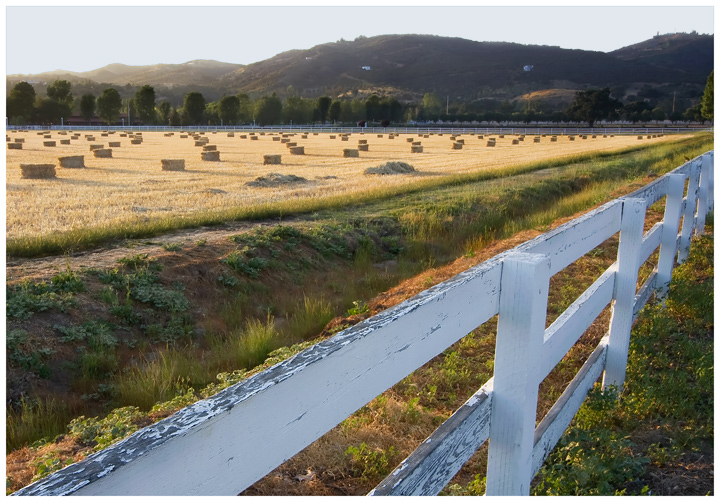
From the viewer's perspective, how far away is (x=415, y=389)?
171 inches

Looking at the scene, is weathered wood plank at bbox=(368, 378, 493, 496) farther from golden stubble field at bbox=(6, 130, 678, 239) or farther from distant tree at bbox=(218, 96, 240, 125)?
distant tree at bbox=(218, 96, 240, 125)

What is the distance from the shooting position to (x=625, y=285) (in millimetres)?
4191

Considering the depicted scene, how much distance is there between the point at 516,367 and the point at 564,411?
4.08 feet

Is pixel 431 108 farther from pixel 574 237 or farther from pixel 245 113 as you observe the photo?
pixel 574 237

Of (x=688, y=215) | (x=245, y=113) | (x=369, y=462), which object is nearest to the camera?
(x=369, y=462)

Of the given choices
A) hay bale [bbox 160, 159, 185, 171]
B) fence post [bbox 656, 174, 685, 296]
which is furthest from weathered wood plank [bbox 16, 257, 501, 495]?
hay bale [bbox 160, 159, 185, 171]

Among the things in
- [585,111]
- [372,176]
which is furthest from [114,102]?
[372,176]

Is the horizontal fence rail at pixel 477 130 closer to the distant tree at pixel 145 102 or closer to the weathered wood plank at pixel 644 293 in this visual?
the distant tree at pixel 145 102

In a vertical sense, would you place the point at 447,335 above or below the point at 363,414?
above

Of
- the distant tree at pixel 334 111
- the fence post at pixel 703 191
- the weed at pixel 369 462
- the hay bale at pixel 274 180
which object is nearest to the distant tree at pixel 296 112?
the distant tree at pixel 334 111

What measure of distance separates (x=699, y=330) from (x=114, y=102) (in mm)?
110681

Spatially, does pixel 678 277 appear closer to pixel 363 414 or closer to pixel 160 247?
pixel 363 414

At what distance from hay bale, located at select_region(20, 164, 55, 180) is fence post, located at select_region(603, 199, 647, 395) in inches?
711

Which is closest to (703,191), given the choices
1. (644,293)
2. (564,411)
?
(644,293)
